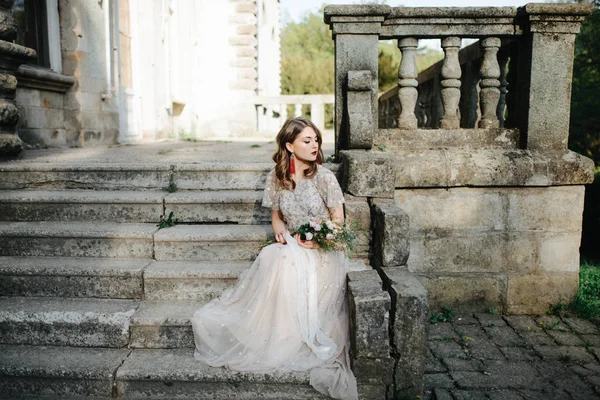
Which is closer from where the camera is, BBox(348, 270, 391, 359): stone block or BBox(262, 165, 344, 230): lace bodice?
BBox(348, 270, 391, 359): stone block

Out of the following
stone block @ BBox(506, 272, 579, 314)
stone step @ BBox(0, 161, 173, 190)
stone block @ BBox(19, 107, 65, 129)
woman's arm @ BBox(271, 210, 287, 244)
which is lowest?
stone block @ BBox(506, 272, 579, 314)

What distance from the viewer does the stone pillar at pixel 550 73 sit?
13.9ft

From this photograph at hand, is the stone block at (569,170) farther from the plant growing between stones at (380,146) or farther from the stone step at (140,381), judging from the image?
the stone step at (140,381)

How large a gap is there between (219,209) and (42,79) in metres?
4.07

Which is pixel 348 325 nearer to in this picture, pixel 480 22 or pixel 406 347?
pixel 406 347

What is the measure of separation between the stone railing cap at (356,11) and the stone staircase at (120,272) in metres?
1.42

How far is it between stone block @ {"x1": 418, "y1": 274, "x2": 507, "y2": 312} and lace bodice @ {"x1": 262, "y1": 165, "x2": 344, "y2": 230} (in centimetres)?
138

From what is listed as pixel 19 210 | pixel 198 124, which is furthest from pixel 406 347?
pixel 198 124

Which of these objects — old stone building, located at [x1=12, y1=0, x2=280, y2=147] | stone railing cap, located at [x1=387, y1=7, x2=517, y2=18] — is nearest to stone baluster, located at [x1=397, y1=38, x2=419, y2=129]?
stone railing cap, located at [x1=387, y1=7, x2=517, y2=18]

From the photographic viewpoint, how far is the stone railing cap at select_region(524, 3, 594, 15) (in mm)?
4109

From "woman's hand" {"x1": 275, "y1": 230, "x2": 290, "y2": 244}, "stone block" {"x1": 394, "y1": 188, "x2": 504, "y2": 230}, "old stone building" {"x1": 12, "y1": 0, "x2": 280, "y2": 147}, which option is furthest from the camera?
"old stone building" {"x1": 12, "y1": 0, "x2": 280, "y2": 147}

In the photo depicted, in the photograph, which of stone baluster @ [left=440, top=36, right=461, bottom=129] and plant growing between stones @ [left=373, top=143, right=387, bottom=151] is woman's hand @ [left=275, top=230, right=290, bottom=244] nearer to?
plant growing between stones @ [left=373, top=143, right=387, bottom=151]

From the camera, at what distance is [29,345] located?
10.8ft

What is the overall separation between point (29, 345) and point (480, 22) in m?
4.24
